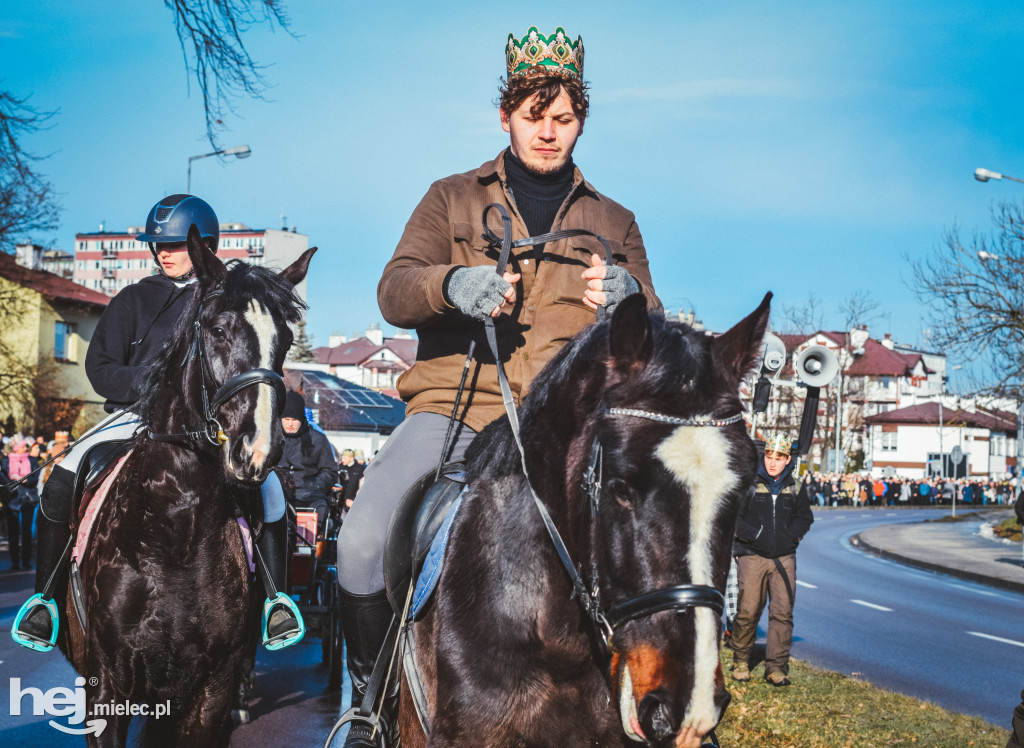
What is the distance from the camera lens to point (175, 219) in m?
5.87

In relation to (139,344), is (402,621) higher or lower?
lower

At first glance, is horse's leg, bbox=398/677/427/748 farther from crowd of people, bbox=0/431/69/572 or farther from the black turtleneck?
crowd of people, bbox=0/431/69/572

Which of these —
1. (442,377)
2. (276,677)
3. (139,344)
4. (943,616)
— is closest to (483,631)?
(442,377)

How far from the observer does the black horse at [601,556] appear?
2354 mm

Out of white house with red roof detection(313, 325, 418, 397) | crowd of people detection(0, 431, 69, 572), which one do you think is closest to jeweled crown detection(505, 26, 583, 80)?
crowd of people detection(0, 431, 69, 572)

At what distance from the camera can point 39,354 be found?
5253cm

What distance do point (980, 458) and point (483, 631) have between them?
11969 centimetres

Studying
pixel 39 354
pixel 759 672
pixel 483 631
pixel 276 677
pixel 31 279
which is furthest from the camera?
pixel 39 354

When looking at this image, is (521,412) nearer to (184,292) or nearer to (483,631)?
(483,631)

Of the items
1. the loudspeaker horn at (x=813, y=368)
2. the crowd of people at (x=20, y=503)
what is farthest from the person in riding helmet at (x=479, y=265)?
the crowd of people at (x=20, y=503)

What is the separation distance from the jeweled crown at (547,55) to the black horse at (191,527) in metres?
1.87

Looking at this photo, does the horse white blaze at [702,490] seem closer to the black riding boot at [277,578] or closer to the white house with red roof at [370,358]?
the black riding boot at [277,578]

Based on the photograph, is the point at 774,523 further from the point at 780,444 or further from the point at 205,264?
the point at 205,264

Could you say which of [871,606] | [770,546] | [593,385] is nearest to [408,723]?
[593,385]
